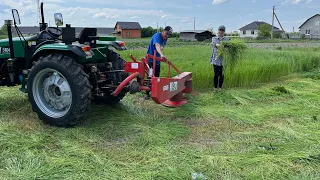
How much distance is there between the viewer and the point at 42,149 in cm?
404

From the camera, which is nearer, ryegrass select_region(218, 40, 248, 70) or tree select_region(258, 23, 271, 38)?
ryegrass select_region(218, 40, 248, 70)

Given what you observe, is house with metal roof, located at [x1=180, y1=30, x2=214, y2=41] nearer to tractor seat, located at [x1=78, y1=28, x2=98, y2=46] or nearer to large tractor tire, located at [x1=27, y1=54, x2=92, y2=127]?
tractor seat, located at [x1=78, y1=28, x2=98, y2=46]

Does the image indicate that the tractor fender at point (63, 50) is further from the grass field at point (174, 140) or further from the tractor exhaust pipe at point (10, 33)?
the grass field at point (174, 140)

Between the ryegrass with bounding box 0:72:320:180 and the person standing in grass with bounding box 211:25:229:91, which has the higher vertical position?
the person standing in grass with bounding box 211:25:229:91

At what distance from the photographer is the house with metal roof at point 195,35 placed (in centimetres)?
5291

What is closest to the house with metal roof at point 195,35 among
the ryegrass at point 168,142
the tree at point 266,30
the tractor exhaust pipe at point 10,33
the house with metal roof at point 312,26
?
the tree at point 266,30

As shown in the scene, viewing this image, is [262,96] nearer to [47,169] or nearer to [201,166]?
[201,166]

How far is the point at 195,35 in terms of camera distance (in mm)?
54062

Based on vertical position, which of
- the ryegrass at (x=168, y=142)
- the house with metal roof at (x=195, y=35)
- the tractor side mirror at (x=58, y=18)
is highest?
the house with metal roof at (x=195, y=35)

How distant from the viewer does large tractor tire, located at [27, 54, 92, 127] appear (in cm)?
466

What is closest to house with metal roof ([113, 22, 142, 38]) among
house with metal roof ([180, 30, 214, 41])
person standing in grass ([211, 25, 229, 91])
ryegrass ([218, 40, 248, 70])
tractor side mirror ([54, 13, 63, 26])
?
house with metal roof ([180, 30, 214, 41])

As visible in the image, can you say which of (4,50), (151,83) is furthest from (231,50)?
(4,50)

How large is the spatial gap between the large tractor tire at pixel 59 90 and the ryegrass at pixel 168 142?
0.65 feet

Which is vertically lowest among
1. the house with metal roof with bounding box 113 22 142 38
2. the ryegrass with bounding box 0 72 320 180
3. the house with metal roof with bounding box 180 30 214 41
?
the ryegrass with bounding box 0 72 320 180
